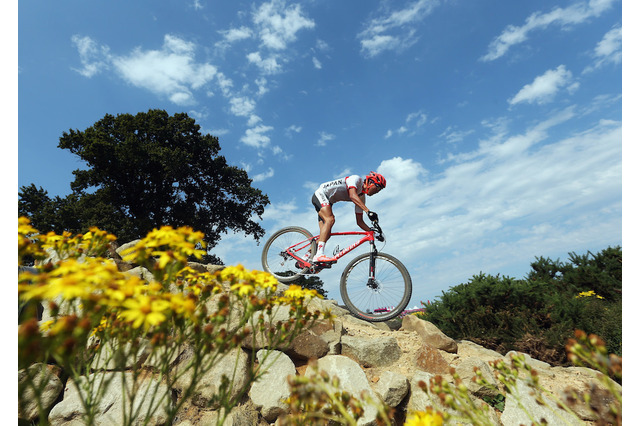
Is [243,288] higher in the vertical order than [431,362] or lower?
higher

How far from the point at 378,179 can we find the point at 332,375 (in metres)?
3.53

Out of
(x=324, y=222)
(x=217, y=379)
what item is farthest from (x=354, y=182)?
(x=217, y=379)

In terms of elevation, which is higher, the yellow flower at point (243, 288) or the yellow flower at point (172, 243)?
the yellow flower at point (172, 243)

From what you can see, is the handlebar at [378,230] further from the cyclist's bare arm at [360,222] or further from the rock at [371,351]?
the rock at [371,351]

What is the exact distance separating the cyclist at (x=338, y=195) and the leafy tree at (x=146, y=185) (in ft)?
36.0

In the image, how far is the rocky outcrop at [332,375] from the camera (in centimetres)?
331

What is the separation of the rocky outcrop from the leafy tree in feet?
38.5

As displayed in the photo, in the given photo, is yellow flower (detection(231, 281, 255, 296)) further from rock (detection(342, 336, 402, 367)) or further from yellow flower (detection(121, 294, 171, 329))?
rock (detection(342, 336, 402, 367))

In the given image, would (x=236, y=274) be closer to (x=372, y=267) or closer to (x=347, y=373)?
(x=347, y=373)

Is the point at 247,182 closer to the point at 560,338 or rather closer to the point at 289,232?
the point at 289,232

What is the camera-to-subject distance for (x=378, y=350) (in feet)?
13.3

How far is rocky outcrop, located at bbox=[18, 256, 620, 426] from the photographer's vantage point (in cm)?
331

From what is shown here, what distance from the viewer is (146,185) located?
1666 centimetres

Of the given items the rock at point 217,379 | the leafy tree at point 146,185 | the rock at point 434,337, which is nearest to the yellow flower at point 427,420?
the rock at point 217,379
